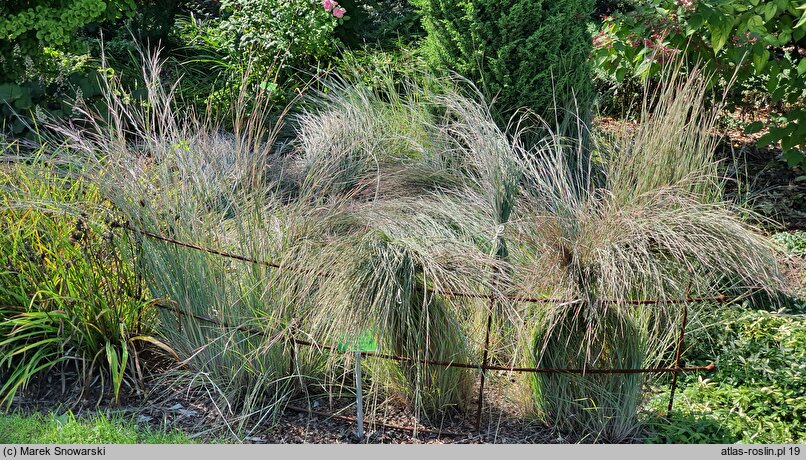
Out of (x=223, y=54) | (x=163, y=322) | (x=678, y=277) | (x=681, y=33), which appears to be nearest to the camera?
(x=678, y=277)

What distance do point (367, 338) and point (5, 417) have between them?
59.8 inches

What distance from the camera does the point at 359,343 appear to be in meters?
3.24

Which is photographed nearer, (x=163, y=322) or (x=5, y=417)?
(x=5, y=417)

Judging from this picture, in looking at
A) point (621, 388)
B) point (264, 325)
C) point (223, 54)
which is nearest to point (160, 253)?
point (264, 325)

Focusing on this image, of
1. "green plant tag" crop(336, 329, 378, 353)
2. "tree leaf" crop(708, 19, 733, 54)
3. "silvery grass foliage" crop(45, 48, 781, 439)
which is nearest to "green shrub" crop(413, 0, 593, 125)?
"tree leaf" crop(708, 19, 733, 54)

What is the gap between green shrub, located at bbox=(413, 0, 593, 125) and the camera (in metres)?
5.65

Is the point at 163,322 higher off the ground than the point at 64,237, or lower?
lower

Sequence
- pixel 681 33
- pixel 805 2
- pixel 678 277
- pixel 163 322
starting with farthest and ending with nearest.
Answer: pixel 681 33
pixel 805 2
pixel 163 322
pixel 678 277

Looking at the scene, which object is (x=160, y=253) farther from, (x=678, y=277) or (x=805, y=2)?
(x=805, y=2)

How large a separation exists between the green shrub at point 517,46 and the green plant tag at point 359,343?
9.20 ft

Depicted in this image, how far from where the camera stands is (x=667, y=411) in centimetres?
356

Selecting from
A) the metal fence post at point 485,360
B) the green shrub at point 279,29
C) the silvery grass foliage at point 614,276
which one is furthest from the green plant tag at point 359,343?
the green shrub at point 279,29

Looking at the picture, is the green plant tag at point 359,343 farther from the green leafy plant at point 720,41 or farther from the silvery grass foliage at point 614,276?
the green leafy plant at point 720,41

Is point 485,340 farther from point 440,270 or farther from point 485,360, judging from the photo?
point 440,270
